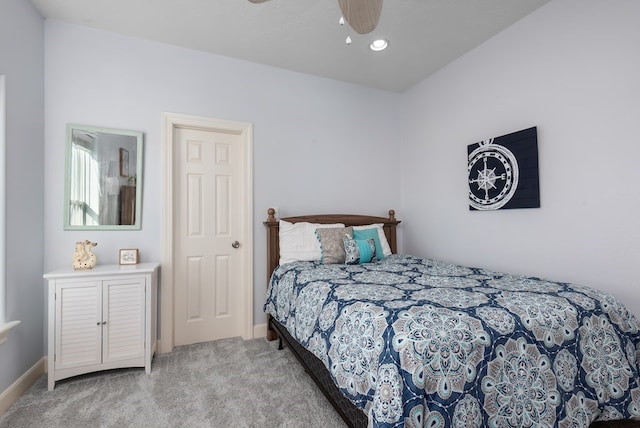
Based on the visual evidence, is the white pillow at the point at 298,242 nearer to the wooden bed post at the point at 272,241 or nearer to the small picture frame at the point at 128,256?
the wooden bed post at the point at 272,241

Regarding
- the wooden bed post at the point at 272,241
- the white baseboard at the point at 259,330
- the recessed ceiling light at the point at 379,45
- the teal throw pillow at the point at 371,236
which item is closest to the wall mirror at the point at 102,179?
the wooden bed post at the point at 272,241

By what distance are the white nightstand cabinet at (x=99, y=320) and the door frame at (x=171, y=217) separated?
334 millimetres

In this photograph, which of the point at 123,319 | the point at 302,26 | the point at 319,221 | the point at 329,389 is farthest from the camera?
the point at 319,221

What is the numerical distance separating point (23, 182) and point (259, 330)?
2.20m

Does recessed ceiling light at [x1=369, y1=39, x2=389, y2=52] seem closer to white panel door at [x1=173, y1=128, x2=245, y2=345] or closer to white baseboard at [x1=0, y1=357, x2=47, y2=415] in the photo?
white panel door at [x1=173, y1=128, x2=245, y2=345]

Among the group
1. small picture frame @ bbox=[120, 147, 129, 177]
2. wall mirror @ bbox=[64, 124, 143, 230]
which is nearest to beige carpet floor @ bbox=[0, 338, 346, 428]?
wall mirror @ bbox=[64, 124, 143, 230]

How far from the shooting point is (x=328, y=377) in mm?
1590

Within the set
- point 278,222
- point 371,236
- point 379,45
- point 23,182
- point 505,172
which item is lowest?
point 371,236

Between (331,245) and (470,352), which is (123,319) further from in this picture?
(470,352)

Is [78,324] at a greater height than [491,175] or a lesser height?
lesser

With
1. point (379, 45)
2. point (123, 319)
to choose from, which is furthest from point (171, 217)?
point (379, 45)

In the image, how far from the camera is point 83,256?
7.16ft

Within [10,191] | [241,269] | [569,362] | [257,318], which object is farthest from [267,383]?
[10,191]

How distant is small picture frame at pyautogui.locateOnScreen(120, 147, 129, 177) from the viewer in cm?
246
